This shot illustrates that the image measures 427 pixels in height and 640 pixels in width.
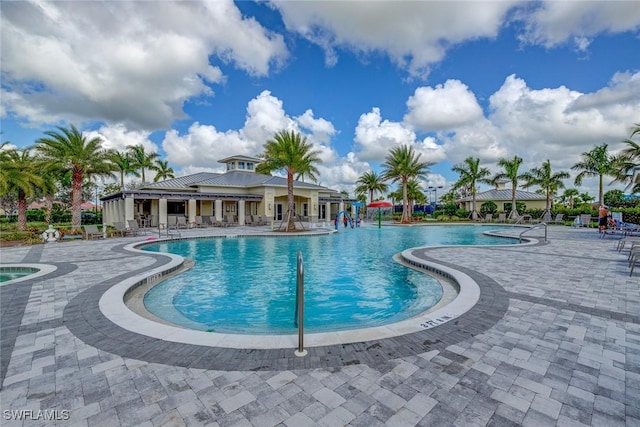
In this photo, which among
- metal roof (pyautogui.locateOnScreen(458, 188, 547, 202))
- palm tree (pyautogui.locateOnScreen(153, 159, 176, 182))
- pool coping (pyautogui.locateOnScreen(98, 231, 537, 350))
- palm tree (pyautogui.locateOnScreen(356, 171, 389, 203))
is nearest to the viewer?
pool coping (pyautogui.locateOnScreen(98, 231, 537, 350))

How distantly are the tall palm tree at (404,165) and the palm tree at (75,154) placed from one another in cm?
2692

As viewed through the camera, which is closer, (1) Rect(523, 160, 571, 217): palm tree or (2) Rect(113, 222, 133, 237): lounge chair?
(2) Rect(113, 222, 133, 237): lounge chair

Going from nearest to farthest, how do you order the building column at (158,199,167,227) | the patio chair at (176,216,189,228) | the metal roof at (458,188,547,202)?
the patio chair at (176,216,189,228) < the building column at (158,199,167,227) < the metal roof at (458,188,547,202)

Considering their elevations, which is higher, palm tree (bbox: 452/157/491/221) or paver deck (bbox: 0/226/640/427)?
palm tree (bbox: 452/157/491/221)

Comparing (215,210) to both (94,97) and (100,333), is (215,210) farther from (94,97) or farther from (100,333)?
(100,333)

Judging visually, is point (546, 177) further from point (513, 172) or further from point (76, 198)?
point (76, 198)

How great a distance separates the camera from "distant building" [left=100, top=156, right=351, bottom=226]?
83.6ft

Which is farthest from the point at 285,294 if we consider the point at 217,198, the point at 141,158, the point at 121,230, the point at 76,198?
the point at 141,158

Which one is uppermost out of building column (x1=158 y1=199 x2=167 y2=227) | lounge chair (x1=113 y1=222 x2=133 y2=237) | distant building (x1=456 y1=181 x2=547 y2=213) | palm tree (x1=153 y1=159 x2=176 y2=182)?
palm tree (x1=153 y1=159 x2=176 y2=182)

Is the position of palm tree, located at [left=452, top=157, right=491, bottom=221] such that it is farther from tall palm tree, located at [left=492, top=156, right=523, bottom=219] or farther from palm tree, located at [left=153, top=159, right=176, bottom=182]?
palm tree, located at [left=153, top=159, right=176, bottom=182]

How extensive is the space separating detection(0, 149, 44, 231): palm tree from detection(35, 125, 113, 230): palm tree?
1.31m

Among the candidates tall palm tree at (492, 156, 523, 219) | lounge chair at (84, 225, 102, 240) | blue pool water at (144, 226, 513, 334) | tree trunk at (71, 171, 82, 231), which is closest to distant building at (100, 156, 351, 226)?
tree trunk at (71, 171, 82, 231)

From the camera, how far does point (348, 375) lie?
9.97ft

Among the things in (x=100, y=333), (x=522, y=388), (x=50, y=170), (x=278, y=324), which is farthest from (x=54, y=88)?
(x=522, y=388)
